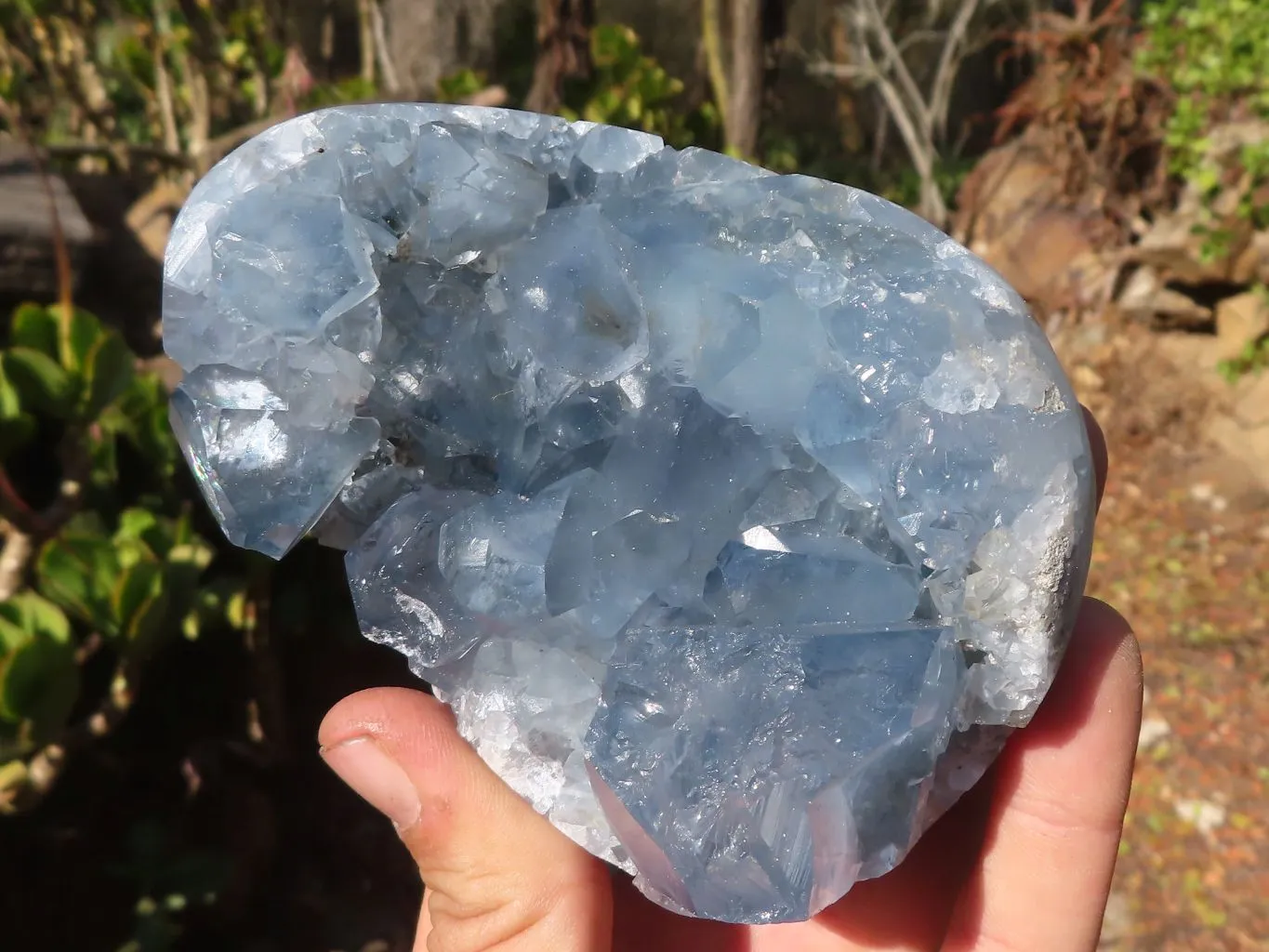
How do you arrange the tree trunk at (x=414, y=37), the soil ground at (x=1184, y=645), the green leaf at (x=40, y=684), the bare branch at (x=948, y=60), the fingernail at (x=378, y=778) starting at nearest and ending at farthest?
the fingernail at (x=378, y=778) → the green leaf at (x=40, y=684) → the soil ground at (x=1184, y=645) → the bare branch at (x=948, y=60) → the tree trunk at (x=414, y=37)

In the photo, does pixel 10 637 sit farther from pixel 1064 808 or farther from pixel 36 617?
pixel 1064 808

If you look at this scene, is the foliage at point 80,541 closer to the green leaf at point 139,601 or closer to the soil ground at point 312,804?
the green leaf at point 139,601

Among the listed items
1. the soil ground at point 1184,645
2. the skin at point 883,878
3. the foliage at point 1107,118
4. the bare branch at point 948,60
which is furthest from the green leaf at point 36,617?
the bare branch at point 948,60

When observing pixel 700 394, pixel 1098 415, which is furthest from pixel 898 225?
pixel 1098 415

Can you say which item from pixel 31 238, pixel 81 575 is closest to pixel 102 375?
pixel 81 575

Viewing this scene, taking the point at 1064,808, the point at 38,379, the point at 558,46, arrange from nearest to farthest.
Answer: the point at 1064,808, the point at 38,379, the point at 558,46

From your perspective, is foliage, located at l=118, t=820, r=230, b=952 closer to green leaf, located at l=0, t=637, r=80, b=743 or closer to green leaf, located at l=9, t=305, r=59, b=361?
green leaf, located at l=0, t=637, r=80, b=743

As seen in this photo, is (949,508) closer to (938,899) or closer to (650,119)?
(938,899)
